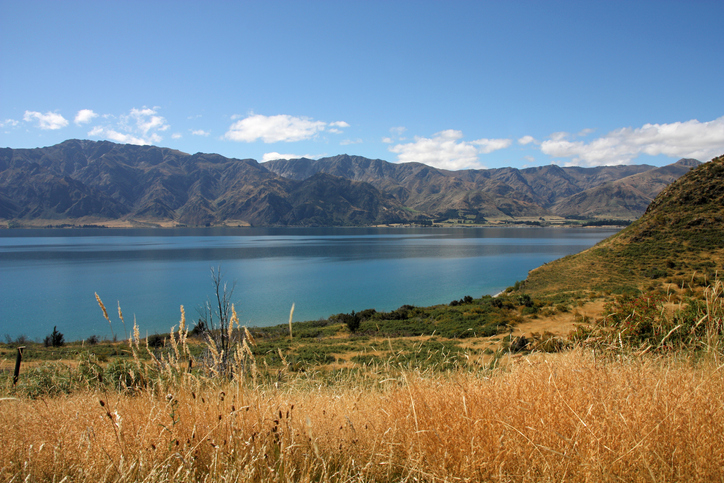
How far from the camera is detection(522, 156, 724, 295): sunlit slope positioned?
102 ft

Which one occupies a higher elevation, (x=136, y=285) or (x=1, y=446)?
(x=1, y=446)

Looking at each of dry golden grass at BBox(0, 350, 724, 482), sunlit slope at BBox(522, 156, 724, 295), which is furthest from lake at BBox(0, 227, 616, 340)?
dry golden grass at BBox(0, 350, 724, 482)

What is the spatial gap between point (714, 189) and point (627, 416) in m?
51.5

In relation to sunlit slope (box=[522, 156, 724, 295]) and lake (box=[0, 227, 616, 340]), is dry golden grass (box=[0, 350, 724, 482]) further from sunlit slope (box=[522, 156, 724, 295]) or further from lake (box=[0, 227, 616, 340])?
sunlit slope (box=[522, 156, 724, 295])

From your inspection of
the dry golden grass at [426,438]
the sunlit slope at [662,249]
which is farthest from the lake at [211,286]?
the dry golden grass at [426,438]

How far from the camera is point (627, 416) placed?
2242mm

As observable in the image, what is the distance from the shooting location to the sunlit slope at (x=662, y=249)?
31.2 metres

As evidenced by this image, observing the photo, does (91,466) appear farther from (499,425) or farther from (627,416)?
(627,416)

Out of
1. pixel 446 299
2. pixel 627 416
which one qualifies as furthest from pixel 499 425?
pixel 446 299

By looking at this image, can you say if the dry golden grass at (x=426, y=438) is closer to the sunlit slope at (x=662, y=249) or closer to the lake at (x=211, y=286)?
the lake at (x=211, y=286)

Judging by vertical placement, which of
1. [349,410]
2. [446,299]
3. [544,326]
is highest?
[349,410]

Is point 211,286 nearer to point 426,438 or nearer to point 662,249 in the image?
point 426,438

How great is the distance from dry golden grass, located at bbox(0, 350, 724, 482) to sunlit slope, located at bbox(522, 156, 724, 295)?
104 ft

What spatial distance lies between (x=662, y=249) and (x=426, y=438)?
44.5m
